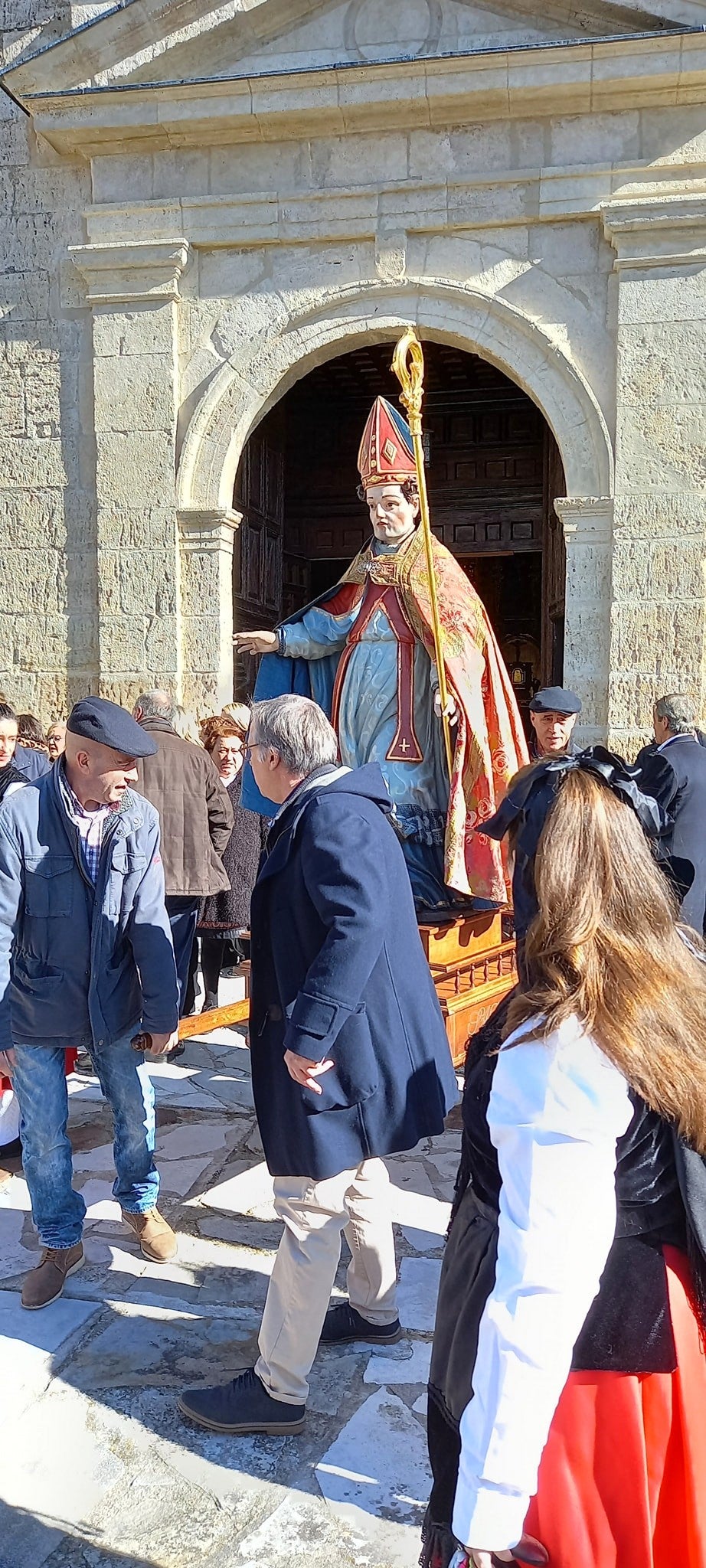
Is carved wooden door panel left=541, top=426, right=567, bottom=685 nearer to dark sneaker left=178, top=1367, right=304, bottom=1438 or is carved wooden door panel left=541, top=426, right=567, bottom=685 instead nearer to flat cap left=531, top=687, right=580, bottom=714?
flat cap left=531, top=687, right=580, bottom=714

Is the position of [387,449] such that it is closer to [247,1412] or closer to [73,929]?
[73,929]

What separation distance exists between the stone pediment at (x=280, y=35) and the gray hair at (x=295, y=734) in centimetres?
630

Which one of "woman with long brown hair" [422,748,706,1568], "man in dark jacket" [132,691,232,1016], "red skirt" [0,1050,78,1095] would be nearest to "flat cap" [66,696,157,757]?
"red skirt" [0,1050,78,1095]

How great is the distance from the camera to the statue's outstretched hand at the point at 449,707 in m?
3.98

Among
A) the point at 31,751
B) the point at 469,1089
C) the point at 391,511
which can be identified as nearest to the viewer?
the point at 469,1089

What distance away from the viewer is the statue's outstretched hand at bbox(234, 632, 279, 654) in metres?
4.14

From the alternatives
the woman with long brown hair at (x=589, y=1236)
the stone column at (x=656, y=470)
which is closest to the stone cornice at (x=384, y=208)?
the stone column at (x=656, y=470)

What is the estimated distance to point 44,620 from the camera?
27.3 feet

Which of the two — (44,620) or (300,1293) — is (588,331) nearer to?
(44,620)

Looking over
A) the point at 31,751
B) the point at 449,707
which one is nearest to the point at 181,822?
the point at 31,751

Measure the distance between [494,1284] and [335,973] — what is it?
38.8 inches

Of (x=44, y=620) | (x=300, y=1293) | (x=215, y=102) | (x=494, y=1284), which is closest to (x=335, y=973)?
(x=300, y=1293)

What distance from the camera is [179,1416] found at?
255 centimetres

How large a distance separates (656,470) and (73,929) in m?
5.55
